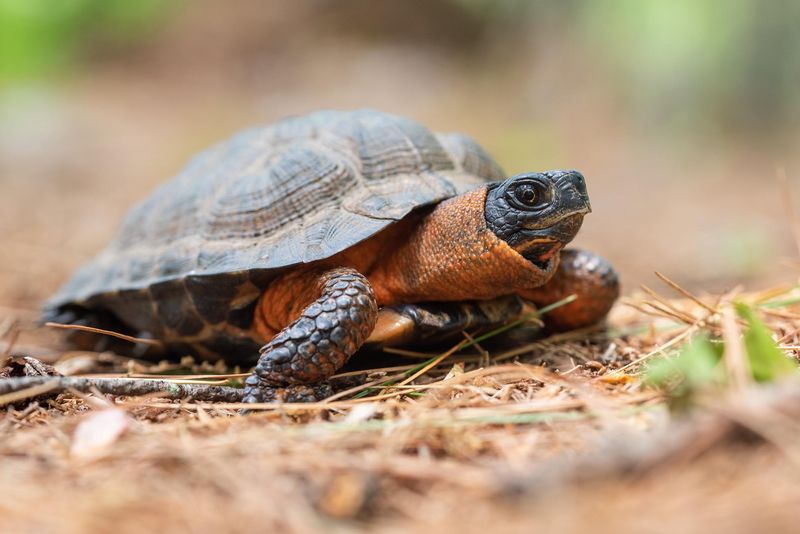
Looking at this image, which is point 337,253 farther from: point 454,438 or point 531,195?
point 454,438

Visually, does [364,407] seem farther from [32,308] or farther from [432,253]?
[32,308]

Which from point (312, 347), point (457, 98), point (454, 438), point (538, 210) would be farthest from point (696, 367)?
point (457, 98)

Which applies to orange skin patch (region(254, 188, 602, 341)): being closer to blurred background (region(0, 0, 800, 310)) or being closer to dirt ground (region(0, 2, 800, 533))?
dirt ground (region(0, 2, 800, 533))

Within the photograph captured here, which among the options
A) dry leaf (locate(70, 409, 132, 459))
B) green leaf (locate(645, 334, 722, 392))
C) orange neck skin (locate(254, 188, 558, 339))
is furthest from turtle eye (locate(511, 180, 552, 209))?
dry leaf (locate(70, 409, 132, 459))

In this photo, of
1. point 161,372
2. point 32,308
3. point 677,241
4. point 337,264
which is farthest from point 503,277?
point 677,241

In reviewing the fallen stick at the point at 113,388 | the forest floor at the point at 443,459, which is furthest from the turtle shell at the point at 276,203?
the forest floor at the point at 443,459
